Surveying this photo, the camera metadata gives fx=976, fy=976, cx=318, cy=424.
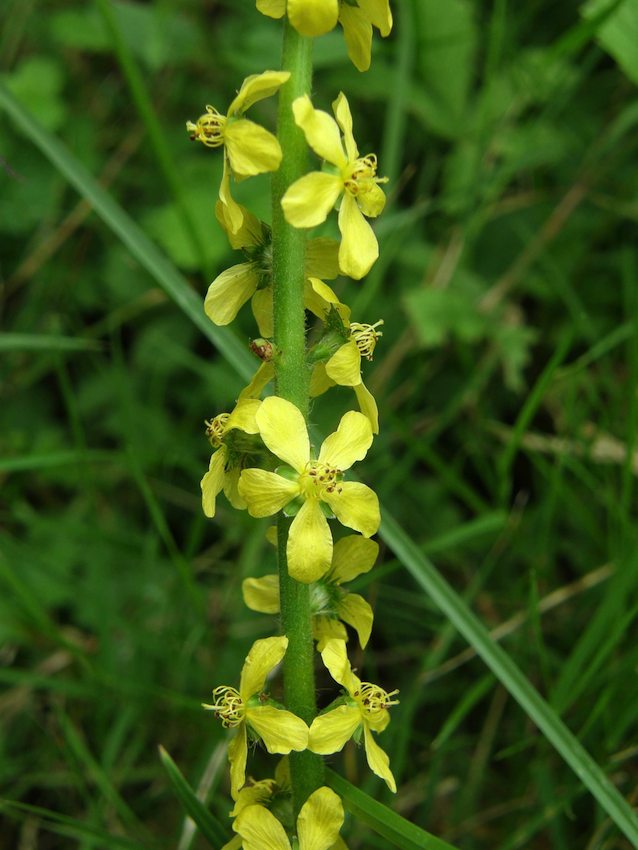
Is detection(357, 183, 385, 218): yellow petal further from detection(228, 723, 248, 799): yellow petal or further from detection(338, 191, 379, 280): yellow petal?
detection(228, 723, 248, 799): yellow petal

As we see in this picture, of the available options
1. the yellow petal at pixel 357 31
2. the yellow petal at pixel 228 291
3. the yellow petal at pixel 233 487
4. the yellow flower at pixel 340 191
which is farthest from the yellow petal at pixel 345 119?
the yellow petal at pixel 233 487

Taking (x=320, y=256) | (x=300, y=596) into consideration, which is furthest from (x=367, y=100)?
(x=300, y=596)

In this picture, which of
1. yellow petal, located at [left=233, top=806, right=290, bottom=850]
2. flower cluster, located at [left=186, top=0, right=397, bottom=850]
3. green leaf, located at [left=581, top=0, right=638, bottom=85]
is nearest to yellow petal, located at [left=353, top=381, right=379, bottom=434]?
flower cluster, located at [left=186, top=0, right=397, bottom=850]

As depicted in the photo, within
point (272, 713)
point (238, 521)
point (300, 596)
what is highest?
point (238, 521)

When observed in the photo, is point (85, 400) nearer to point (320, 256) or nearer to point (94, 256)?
point (94, 256)

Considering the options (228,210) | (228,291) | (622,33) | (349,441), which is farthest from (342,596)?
(622,33)

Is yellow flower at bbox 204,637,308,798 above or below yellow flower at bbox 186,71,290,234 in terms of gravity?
below
